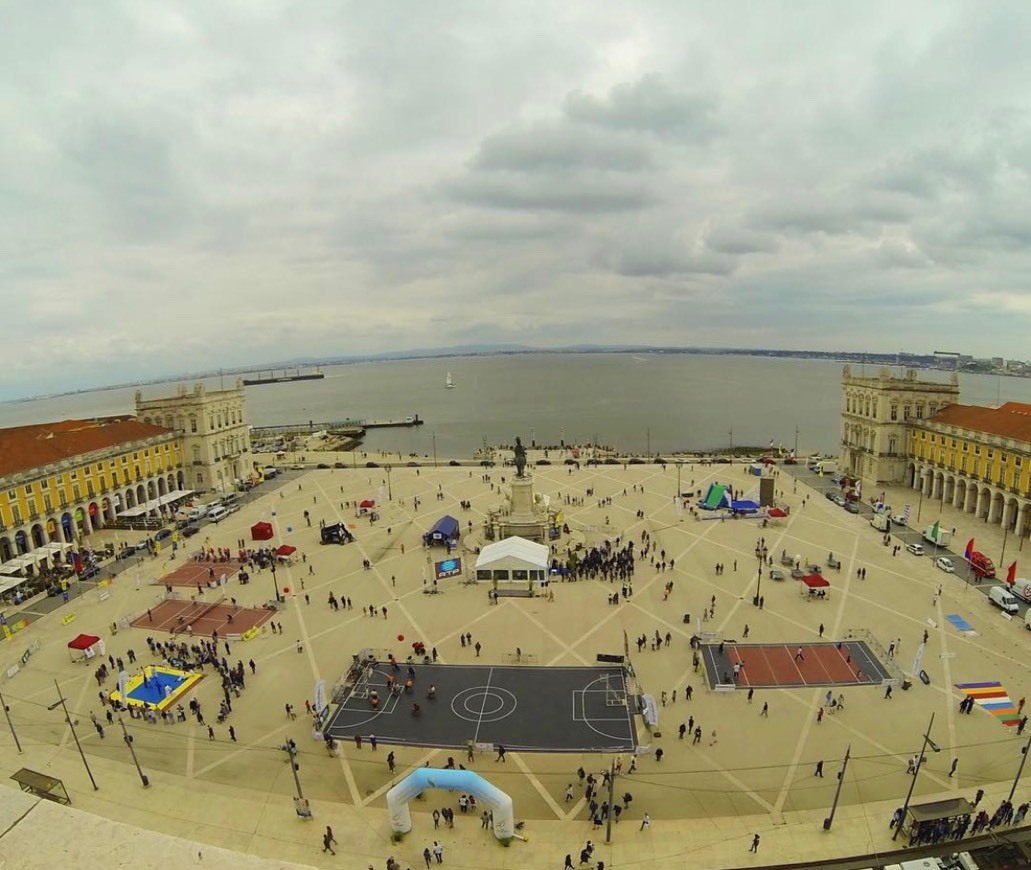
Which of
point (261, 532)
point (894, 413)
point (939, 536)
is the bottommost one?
point (939, 536)

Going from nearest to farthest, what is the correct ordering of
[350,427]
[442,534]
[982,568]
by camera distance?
1. [982,568]
2. [442,534]
3. [350,427]

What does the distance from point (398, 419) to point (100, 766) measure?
12905 cm

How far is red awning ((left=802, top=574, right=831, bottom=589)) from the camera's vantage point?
3422 centimetres

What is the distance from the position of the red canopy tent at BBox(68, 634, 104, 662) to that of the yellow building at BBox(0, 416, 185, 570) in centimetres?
1554

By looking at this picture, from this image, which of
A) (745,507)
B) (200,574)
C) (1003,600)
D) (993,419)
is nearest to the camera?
(1003,600)

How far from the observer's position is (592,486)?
204ft

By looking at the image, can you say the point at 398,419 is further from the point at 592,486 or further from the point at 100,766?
the point at 100,766

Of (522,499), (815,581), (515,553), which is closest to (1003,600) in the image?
(815,581)

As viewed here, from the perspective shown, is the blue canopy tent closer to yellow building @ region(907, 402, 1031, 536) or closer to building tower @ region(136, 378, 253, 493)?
building tower @ region(136, 378, 253, 493)

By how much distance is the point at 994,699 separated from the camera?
2466 centimetres

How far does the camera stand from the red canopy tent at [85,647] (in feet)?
97.5

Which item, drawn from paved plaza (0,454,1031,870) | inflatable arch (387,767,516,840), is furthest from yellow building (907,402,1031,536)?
inflatable arch (387,767,516,840)

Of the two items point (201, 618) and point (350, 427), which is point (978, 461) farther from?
point (350, 427)

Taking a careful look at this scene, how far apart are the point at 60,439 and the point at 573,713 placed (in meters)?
50.0
